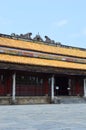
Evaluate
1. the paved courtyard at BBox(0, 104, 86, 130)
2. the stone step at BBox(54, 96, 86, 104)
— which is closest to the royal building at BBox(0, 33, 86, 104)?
the stone step at BBox(54, 96, 86, 104)

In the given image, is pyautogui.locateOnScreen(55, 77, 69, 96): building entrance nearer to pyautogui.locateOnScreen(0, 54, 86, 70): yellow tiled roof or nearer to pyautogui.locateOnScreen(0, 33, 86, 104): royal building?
pyautogui.locateOnScreen(0, 33, 86, 104): royal building

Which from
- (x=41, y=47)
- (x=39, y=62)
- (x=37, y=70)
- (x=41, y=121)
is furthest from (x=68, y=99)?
(x=41, y=121)

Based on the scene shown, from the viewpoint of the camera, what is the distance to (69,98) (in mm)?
42344

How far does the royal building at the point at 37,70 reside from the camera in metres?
36.3

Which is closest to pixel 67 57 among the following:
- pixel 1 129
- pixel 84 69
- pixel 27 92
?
pixel 84 69

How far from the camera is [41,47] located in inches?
1692

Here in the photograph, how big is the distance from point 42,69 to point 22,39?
5043 mm

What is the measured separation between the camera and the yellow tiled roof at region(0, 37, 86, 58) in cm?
3875

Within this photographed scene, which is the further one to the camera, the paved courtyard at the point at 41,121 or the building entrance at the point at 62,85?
the building entrance at the point at 62,85

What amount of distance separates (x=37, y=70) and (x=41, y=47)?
590 centimetres

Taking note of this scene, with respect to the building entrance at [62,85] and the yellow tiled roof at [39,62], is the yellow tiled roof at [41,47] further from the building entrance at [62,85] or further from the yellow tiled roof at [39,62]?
the building entrance at [62,85]

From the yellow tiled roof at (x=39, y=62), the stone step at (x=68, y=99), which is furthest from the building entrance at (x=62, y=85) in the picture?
the stone step at (x=68, y=99)

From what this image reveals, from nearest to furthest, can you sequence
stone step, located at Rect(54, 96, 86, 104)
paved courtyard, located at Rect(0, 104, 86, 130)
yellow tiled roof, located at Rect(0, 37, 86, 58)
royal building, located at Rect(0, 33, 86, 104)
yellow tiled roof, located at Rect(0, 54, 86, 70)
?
paved courtyard, located at Rect(0, 104, 86, 130)
yellow tiled roof, located at Rect(0, 54, 86, 70)
royal building, located at Rect(0, 33, 86, 104)
yellow tiled roof, located at Rect(0, 37, 86, 58)
stone step, located at Rect(54, 96, 86, 104)

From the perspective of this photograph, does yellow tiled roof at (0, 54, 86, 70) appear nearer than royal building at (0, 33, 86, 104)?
Yes
